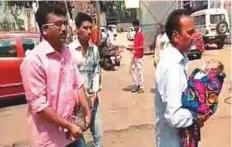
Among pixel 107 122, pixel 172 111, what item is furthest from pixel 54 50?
pixel 107 122

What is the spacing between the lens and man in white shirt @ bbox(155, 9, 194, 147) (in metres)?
2.46

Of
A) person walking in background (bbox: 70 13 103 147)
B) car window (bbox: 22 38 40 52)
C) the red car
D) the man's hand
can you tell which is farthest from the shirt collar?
car window (bbox: 22 38 40 52)

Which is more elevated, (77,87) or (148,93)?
(77,87)

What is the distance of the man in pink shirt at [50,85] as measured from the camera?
2.70 meters

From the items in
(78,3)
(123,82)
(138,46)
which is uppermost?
(78,3)

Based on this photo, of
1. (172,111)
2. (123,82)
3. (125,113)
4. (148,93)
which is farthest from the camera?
(123,82)

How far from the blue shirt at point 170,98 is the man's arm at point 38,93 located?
513 mm

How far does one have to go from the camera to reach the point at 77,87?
2.94 meters

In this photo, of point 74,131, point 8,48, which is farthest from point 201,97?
point 8,48

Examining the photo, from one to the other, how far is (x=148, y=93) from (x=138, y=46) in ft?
3.40

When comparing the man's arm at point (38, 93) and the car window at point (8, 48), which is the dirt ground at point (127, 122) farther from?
the man's arm at point (38, 93)

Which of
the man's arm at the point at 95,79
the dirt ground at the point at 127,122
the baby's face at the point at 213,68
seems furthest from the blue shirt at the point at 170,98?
the dirt ground at the point at 127,122

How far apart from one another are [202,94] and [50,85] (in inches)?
34.5

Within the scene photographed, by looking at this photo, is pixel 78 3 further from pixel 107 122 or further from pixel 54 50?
pixel 54 50
